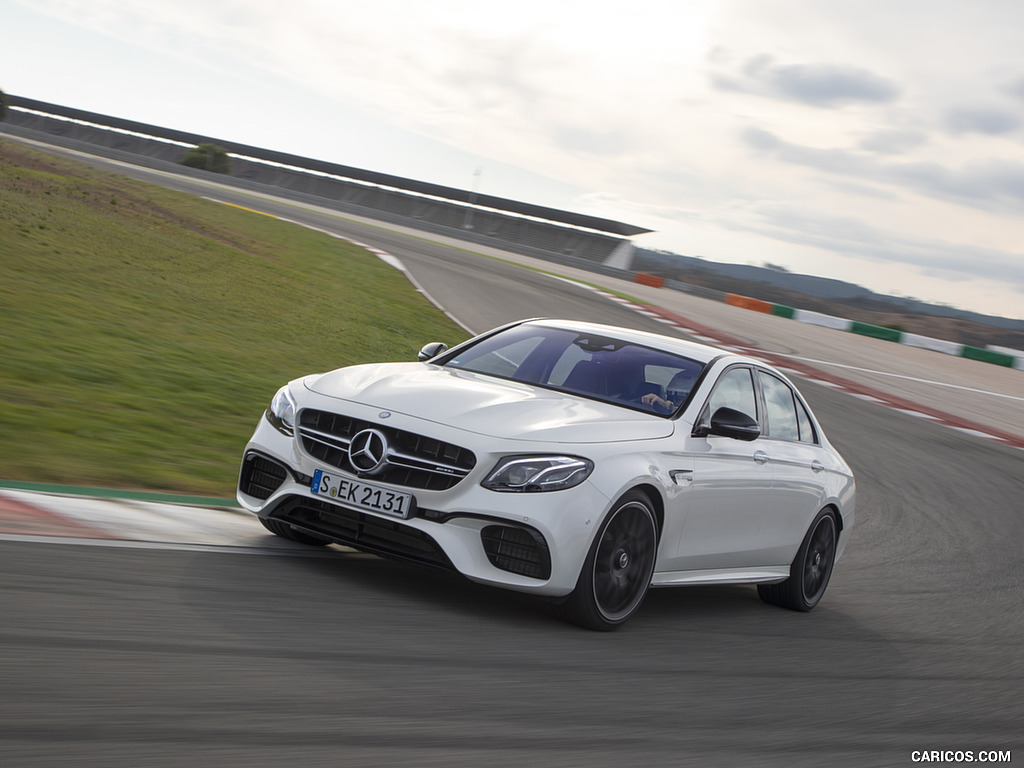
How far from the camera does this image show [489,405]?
5297 millimetres

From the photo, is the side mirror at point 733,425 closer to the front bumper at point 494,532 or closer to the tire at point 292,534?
the front bumper at point 494,532

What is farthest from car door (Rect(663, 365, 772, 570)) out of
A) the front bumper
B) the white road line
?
the white road line

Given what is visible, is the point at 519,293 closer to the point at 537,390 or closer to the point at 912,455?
the point at 912,455

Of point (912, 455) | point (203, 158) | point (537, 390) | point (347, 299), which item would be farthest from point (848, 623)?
point (203, 158)

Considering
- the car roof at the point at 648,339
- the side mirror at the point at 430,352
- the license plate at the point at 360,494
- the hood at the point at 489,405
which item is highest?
the car roof at the point at 648,339

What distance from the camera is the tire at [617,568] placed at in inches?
199

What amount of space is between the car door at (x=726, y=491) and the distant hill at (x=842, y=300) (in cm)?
3377

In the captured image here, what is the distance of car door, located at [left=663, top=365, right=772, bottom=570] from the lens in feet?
18.9

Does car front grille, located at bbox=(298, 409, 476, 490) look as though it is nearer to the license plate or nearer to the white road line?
the license plate

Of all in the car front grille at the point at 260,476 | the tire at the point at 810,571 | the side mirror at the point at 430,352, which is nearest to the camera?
the car front grille at the point at 260,476

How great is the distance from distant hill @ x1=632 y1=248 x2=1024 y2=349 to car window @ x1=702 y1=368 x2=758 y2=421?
1321 inches

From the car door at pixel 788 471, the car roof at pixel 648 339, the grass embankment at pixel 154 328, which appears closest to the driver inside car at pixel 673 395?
the car roof at pixel 648 339

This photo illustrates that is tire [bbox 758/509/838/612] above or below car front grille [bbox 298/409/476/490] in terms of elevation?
below

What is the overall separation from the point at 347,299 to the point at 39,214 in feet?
15.3
